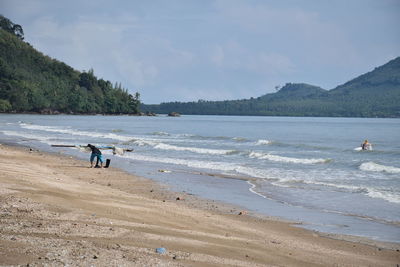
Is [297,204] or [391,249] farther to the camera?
[297,204]

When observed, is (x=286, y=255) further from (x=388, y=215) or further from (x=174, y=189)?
(x=174, y=189)

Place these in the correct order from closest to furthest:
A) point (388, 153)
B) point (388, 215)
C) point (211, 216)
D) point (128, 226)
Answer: point (128, 226) → point (211, 216) → point (388, 215) → point (388, 153)

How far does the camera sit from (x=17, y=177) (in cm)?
1423

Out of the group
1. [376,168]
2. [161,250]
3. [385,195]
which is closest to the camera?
[161,250]

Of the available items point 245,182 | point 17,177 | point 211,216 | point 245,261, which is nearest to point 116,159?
point 245,182

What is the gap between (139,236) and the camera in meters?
8.66

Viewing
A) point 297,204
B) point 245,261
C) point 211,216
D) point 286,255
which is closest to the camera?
point 245,261

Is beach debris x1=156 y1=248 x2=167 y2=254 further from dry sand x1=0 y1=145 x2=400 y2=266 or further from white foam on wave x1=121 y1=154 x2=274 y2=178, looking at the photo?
white foam on wave x1=121 y1=154 x2=274 y2=178

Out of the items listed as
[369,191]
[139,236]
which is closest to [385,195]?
[369,191]

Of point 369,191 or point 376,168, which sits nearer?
point 369,191

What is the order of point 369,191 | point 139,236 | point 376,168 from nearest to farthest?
1. point 139,236
2. point 369,191
3. point 376,168

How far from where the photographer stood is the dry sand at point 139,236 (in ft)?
23.8

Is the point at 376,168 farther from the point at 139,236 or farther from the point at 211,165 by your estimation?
the point at 139,236

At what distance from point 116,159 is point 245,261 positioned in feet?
73.4
